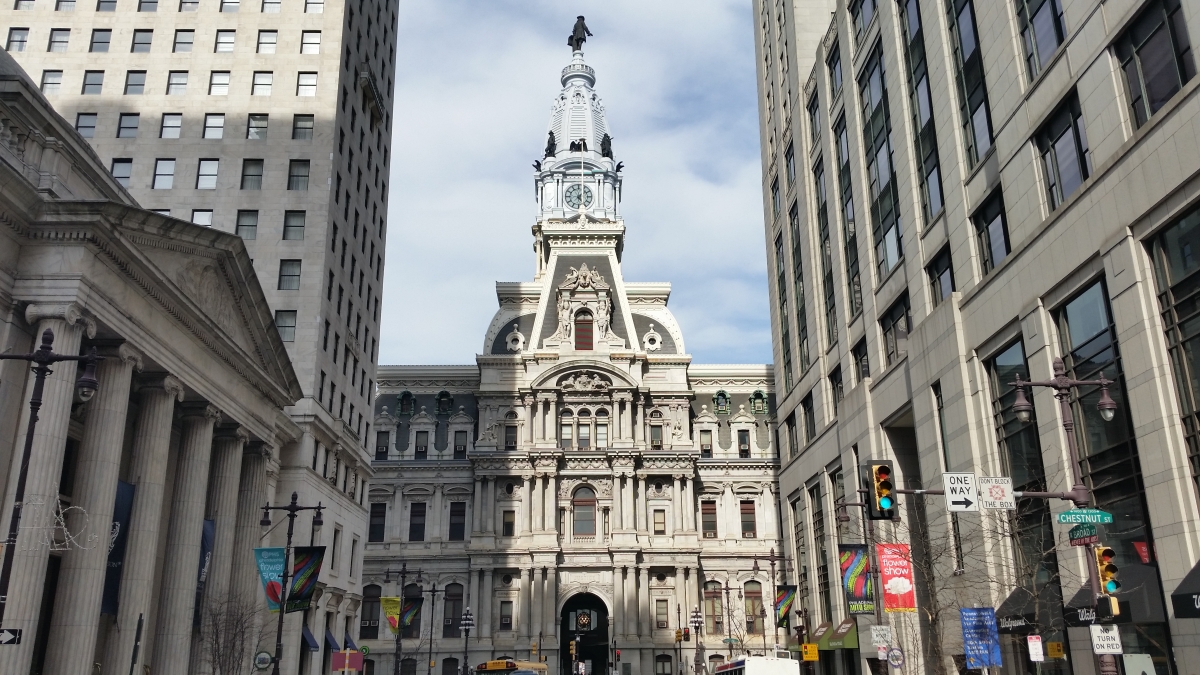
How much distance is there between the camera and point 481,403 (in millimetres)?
82250

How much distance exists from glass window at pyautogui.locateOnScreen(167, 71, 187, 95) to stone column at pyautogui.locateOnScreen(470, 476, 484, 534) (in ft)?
127

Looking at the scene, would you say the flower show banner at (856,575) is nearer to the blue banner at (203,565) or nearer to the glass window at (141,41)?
the blue banner at (203,565)

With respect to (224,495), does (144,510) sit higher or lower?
lower

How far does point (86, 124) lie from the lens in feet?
170

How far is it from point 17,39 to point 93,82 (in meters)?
5.21

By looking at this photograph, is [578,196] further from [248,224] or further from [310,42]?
[248,224]

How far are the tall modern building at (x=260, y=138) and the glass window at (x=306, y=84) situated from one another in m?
0.07

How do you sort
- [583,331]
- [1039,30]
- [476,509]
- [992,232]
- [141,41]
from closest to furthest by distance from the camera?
[1039,30] → [992,232] → [141,41] → [476,509] → [583,331]

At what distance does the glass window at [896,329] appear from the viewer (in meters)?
40.0

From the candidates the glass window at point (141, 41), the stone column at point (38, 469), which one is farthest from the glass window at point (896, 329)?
the glass window at point (141, 41)

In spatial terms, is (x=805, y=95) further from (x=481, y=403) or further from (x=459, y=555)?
(x=459, y=555)

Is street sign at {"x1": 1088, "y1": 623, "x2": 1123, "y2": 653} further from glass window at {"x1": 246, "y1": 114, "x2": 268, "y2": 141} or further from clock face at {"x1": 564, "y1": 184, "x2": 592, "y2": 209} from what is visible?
clock face at {"x1": 564, "y1": 184, "x2": 592, "y2": 209}

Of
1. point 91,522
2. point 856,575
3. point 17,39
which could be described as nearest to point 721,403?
point 856,575

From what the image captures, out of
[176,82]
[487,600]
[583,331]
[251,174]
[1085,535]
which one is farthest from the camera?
[583,331]
